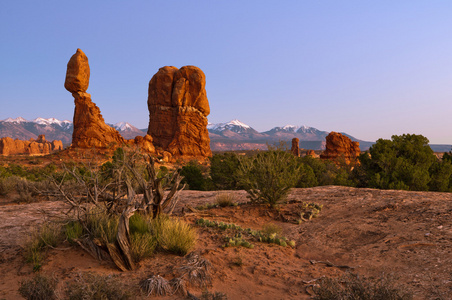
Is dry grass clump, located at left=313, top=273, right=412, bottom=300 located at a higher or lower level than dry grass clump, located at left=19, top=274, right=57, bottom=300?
higher

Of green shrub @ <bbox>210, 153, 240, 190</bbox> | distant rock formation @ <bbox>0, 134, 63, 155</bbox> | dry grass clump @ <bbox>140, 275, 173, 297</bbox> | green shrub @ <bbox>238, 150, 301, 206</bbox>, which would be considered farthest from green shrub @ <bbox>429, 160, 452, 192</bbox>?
distant rock formation @ <bbox>0, 134, 63, 155</bbox>

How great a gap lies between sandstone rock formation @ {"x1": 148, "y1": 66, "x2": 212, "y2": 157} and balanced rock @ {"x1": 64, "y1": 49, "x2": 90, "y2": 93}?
1665 cm

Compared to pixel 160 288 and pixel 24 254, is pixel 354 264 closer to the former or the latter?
pixel 160 288

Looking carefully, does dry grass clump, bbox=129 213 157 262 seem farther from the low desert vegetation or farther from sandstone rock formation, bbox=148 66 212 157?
sandstone rock formation, bbox=148 66 212 157

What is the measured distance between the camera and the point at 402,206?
8844 mm

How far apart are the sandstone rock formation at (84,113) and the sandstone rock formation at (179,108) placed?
13.9 meters

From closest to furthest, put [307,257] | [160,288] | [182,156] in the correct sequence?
[160,288]
[307,257]
[182,156]

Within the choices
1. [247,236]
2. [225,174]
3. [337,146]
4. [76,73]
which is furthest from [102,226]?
[337,146]

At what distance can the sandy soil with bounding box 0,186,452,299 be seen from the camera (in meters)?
4.66

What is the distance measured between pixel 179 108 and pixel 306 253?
2068 inches

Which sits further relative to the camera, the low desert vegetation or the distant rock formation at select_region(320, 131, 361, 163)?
the distant rock formation at select_region(320, 131, 361, 163)

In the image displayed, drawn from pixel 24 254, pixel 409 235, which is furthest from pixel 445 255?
pixel 24 254

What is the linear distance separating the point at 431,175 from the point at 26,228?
766 inches

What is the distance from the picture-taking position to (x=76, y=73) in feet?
138
